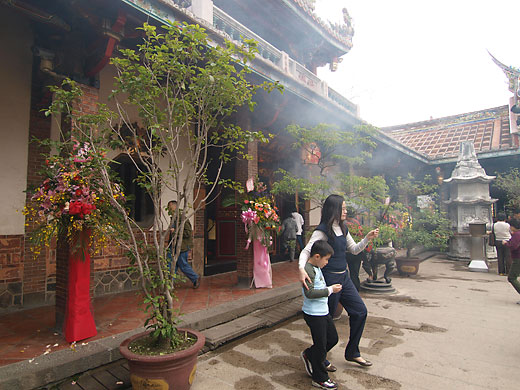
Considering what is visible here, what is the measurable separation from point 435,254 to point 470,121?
25.1 feet

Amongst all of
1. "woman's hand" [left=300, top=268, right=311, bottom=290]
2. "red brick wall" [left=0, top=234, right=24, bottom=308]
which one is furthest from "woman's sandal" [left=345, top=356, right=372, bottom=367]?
"red brick wall" [left=0, top=234, right=24, bottom=308]

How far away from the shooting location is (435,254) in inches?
507

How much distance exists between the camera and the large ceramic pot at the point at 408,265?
8156 millimetres

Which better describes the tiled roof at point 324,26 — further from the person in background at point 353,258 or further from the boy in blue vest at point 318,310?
the boy in blue vest at point 318,310

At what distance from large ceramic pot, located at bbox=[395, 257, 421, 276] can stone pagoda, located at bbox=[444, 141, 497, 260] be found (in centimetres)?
430

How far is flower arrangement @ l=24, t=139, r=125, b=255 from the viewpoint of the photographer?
9.75 ft

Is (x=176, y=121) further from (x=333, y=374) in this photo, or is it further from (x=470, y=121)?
(x=470, y=121)

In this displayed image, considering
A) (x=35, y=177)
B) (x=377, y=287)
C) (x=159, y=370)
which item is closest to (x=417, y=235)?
A: (x=377, y=287)

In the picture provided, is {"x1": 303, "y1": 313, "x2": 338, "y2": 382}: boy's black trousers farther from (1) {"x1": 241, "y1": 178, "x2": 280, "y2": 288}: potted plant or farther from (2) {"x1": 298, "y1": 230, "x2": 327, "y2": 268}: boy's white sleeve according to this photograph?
(1) {"x1": 241, "y1": 178, "x2": 280, "y2": 288}: potted plant

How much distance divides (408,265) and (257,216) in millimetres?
4762

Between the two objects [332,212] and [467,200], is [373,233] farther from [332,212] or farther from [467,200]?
Result: [467,200]

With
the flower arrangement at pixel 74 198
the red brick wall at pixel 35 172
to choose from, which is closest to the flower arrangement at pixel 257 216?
the flower arrangement at pixel 74 198

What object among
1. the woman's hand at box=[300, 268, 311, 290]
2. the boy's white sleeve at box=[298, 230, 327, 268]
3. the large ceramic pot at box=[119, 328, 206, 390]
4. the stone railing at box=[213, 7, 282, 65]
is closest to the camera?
the large ceramic pot at box=[119, 328, 206, 390]

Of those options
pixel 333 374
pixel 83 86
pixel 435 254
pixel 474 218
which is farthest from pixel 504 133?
pixel 83 86
